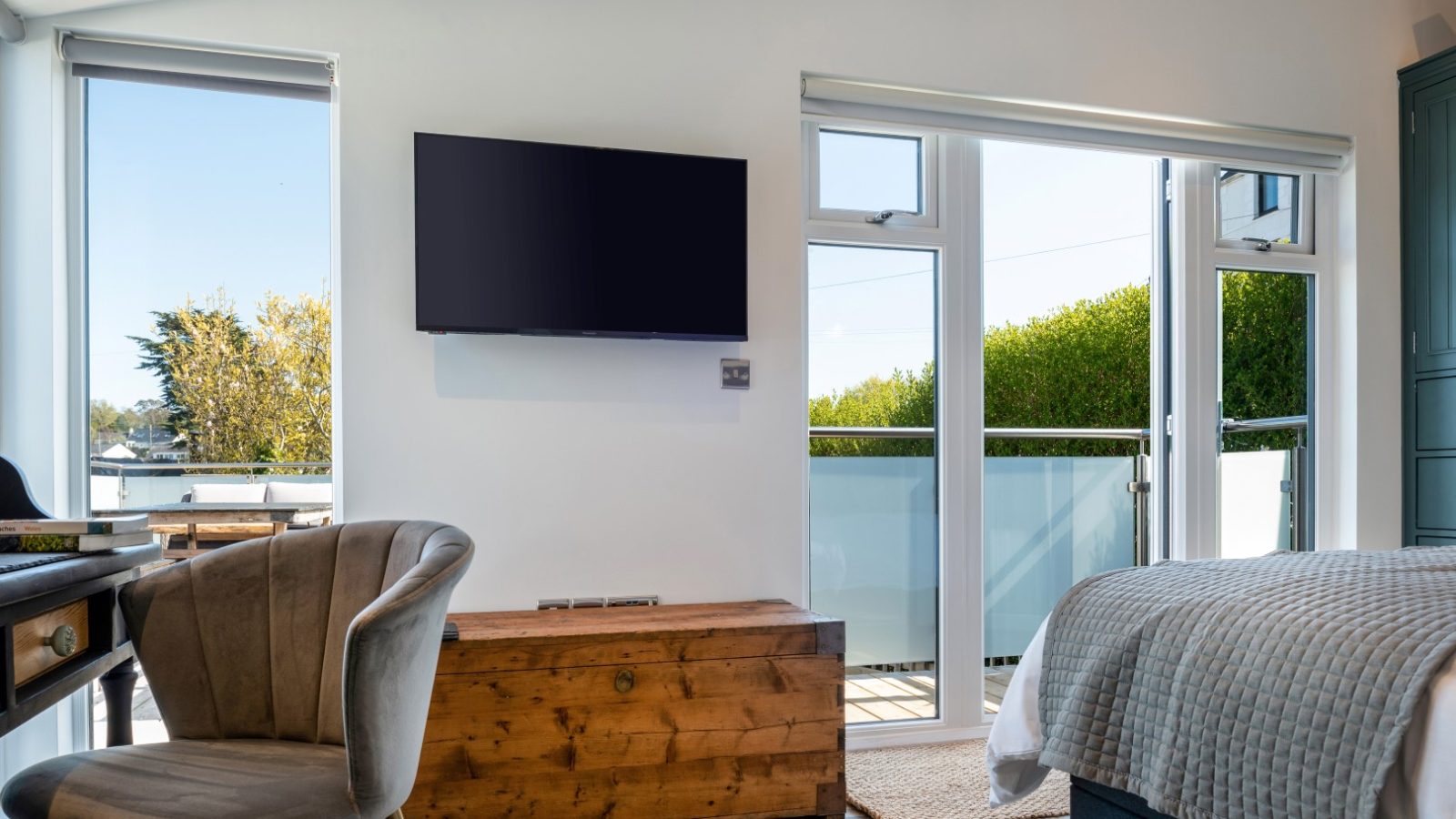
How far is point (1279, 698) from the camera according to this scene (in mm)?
1489

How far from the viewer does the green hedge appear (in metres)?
3.54

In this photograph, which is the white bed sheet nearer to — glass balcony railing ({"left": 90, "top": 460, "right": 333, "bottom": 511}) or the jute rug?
the jute rug

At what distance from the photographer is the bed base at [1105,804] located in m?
1.79

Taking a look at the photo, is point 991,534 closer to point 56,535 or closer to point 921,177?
point 921,177

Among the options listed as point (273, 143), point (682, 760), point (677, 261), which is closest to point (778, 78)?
point (677, 261)

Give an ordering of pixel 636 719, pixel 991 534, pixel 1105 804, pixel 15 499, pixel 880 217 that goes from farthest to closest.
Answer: pixel 991 534
pixel 880 217
pixel 636 719
pixel 1105 804
pixel 15 499

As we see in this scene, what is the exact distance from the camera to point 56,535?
159 centimetres

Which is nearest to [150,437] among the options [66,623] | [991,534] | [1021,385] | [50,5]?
[50,5]

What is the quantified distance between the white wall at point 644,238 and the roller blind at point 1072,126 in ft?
0.19

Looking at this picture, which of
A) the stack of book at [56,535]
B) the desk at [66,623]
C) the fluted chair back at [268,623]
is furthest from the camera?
the fluted chair back at [268,623]

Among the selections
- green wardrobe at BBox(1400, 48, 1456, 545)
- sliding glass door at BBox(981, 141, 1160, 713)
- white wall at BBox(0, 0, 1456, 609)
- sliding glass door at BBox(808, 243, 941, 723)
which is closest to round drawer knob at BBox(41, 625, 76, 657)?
white wall at BBox(0, 0, 1456, 609)

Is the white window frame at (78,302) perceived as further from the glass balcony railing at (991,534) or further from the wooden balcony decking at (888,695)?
the wooden balcony decking at (888,695)

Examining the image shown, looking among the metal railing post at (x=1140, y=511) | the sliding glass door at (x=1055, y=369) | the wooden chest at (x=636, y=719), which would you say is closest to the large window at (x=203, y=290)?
the wooden chest at (x=636, y=719)

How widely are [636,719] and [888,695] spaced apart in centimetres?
121
